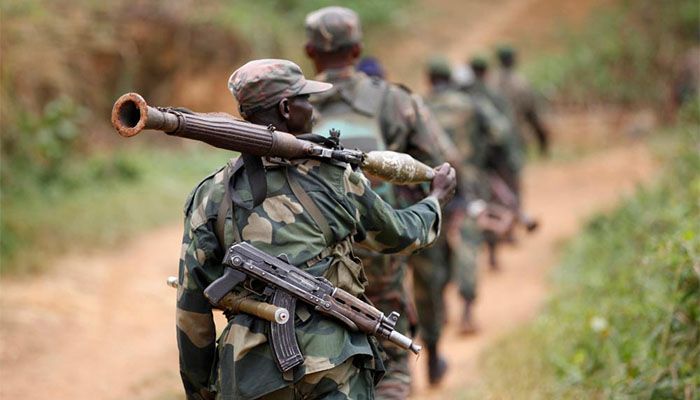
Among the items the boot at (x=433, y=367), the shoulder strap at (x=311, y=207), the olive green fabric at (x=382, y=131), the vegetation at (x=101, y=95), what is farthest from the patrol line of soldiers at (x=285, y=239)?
the vegetation at (x=101, y=95)

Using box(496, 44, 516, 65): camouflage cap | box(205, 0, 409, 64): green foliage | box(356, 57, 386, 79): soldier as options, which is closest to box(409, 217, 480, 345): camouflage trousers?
box(356, 57, 386, 79): soldier

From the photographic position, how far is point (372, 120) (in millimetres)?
4973

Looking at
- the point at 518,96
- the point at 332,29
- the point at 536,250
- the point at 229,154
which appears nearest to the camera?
the point at 332,29

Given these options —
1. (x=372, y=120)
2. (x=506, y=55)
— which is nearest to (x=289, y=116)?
(x=372, y=120)

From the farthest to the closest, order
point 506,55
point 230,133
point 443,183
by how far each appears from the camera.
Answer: point 506,55 → point 443,183 → point 230,133

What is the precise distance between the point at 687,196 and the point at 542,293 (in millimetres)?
2441

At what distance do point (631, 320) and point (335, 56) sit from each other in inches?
90.7

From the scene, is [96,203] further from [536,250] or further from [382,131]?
[382,131]

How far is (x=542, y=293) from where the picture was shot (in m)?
9.23

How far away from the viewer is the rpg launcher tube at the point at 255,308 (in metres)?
3.26

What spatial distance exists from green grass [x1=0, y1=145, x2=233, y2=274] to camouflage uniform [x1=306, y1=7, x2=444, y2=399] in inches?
188

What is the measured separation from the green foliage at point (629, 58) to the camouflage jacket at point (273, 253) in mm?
14650

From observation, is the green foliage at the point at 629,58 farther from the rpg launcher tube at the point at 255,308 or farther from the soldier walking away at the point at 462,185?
the rpg launcher tube at the point at 255,308

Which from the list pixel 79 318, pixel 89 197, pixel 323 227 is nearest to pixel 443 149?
pixel 323 227
